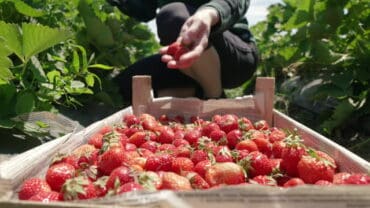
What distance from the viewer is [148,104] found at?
8.87 feet

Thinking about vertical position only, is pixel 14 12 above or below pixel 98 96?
above

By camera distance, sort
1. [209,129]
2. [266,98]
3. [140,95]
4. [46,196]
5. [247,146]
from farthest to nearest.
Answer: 1. [140,95]
2. [266,98]
3. [209,129]
4. [247,146]
5. [46,196]

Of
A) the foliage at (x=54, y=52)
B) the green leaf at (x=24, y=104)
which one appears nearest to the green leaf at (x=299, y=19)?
the foliage at (x=54, y=52)

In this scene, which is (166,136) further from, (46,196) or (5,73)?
(46,196)

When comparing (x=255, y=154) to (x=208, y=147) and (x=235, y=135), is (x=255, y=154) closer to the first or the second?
(x=208, y=147)

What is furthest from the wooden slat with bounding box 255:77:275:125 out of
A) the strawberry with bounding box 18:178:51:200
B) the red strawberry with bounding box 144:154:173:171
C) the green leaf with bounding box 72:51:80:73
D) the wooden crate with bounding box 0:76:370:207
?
the strawberry with bounding box 18:178:51:200

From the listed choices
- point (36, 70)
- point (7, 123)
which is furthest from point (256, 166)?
point (36, 70)

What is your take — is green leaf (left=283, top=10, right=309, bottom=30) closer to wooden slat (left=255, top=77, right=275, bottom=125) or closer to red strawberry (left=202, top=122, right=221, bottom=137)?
wooden slat (left=255, top=77, right=275, bottom=125)

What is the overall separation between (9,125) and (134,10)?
68.8 inches

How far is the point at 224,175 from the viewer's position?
1.37 m

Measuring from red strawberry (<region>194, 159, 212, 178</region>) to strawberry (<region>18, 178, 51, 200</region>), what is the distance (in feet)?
1.35

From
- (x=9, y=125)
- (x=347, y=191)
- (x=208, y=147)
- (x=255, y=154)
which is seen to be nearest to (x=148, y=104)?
(x=9, y=125)

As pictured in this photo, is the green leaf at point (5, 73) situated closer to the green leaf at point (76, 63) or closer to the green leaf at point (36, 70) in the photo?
the green leaf at point (36, 70)

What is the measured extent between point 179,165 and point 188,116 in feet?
3.95
